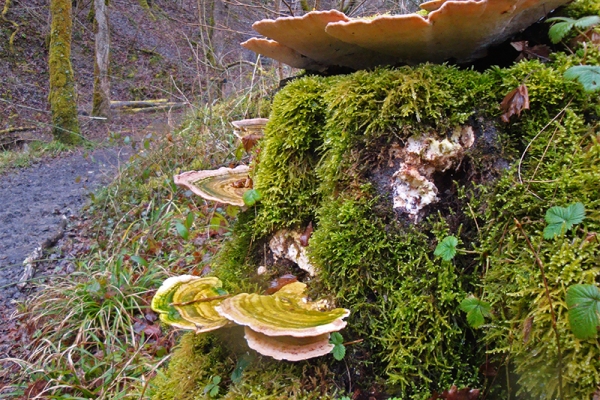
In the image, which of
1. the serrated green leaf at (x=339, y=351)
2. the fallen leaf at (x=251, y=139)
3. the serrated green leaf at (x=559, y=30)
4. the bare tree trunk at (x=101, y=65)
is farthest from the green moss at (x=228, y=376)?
the bare tree trunk at (x=101, y=65)

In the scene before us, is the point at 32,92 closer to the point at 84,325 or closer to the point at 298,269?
the point at 84,325

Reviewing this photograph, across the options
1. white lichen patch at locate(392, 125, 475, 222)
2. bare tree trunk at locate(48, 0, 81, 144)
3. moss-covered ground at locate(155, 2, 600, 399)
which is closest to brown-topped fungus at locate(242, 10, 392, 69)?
moss-covered ground at locate(155, 2, 600, 399)

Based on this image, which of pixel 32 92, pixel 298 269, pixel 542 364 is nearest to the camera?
pixel 542 364

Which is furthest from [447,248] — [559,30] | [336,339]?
[559,30]

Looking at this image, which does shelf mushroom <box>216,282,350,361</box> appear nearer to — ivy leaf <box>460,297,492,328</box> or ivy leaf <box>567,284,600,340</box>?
ivy leaf <box>460,297,492,328</box>

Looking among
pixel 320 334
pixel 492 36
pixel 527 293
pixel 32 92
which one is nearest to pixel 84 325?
pixel 320 334
